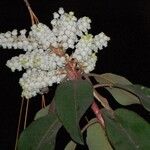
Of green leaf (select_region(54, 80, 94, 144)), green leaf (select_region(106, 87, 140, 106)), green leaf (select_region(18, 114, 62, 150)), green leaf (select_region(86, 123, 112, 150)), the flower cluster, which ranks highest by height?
the flower cluster

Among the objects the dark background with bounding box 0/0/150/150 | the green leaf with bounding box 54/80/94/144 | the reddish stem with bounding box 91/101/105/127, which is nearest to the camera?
the green leaf with bounding box 54/80/94/144

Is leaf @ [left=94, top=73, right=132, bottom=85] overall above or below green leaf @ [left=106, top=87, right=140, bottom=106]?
above

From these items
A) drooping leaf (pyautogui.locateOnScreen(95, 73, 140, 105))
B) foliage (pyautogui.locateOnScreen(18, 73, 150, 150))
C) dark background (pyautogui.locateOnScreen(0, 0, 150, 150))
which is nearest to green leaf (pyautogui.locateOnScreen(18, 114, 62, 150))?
foliage (pyautogui.locateOnScreen(18, 73, 150, 150))

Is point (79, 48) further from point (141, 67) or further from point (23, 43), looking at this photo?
point (141, 67)

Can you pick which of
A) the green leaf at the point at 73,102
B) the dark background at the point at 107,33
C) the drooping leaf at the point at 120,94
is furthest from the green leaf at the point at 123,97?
the dark background at the point at 107,33

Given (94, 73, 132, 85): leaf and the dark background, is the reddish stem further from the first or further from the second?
the dark background

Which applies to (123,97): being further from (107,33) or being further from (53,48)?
(107,33)

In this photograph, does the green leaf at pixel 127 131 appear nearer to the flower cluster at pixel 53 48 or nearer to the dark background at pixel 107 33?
the flower cluster at pixel 53 48

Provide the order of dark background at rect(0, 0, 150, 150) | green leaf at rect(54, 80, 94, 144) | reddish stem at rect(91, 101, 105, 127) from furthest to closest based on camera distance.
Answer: dark background at rect(0, 0, 150, 150) < reddish stem at rect(91, 101, 105, 127) < green leaf at rect(54, 80, 94, 144)
